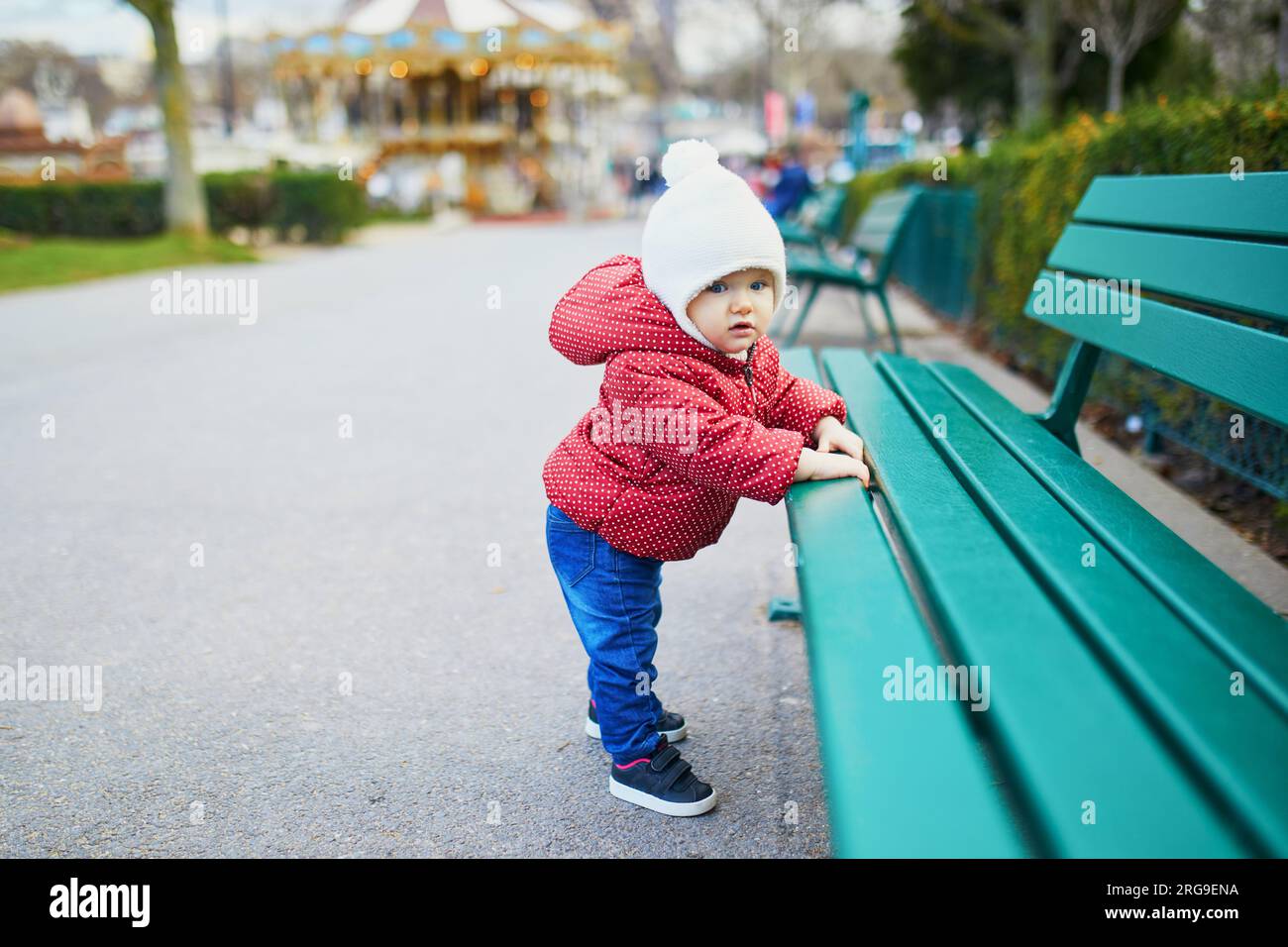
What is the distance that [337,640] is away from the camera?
3.32 m

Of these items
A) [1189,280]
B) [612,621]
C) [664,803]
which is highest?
[1189,280]

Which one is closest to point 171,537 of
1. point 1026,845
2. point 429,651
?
point 429,651

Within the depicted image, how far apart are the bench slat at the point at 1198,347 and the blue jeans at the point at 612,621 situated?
1195mm

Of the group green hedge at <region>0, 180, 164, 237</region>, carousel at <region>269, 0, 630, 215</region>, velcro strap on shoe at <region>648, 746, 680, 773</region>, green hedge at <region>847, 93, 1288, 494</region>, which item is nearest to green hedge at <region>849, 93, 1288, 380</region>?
green hedge at <region>847, 93, 1288, 494</region>

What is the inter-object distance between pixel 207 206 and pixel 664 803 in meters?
19.1

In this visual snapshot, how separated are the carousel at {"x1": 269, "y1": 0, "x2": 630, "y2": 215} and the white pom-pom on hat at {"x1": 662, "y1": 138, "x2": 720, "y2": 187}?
28910 millimetres

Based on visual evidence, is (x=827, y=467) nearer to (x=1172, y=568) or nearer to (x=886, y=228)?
(x=1172, y=568)

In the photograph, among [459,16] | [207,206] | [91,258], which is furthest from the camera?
[459,16]

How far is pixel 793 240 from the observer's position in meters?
10.4

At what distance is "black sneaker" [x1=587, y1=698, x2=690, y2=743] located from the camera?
2682 mm

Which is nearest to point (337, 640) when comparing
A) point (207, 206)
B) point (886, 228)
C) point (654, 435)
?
point (654, 435)

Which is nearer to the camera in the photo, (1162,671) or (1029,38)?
(1162,671)

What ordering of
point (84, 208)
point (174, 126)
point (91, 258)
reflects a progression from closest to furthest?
1. point (91, 258)
2. point (174, 126)
3. point (84, 208)

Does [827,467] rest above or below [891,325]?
above
